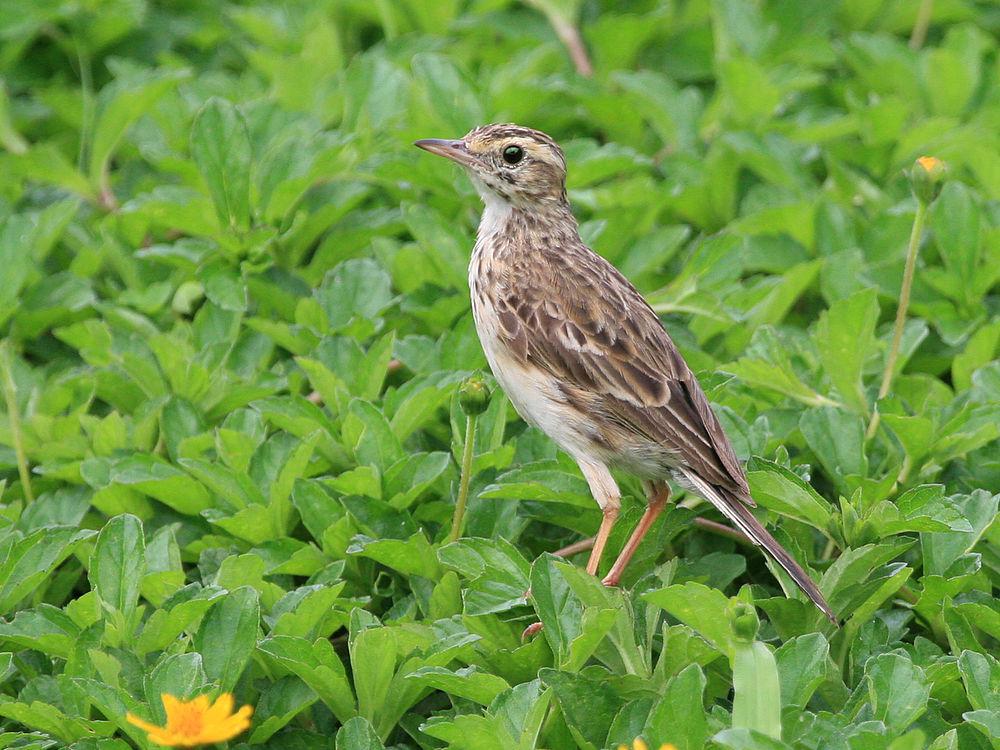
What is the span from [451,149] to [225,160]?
3.50 feet

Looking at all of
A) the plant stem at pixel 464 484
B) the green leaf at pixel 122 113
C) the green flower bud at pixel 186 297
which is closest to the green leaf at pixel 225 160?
the green flower bud at pixel 186 297

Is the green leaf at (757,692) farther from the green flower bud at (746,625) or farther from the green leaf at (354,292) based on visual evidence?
the green leaf at (354,292)

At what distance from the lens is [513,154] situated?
5609 millimetres

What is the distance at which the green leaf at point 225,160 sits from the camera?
596cm

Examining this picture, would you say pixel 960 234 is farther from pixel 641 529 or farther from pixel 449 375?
pixel 449 375

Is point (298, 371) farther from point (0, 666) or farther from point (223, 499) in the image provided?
point (0, 666)

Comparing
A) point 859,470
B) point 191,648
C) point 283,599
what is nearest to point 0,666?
point 191,648

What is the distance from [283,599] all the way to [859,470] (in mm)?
2113

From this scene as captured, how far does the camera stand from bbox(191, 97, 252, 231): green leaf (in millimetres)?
5961

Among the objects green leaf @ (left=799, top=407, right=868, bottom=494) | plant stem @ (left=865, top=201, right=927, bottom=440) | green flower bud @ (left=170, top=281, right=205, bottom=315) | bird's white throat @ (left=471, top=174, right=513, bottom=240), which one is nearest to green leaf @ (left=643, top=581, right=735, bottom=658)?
green leaf @ (left=799, top=407, right=868, bottom=494)

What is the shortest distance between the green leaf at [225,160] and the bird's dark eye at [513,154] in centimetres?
115

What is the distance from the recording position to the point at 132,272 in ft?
20.9

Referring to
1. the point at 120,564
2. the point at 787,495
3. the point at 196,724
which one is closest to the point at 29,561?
the point at 120,564

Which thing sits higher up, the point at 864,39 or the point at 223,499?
the point at 864,39
